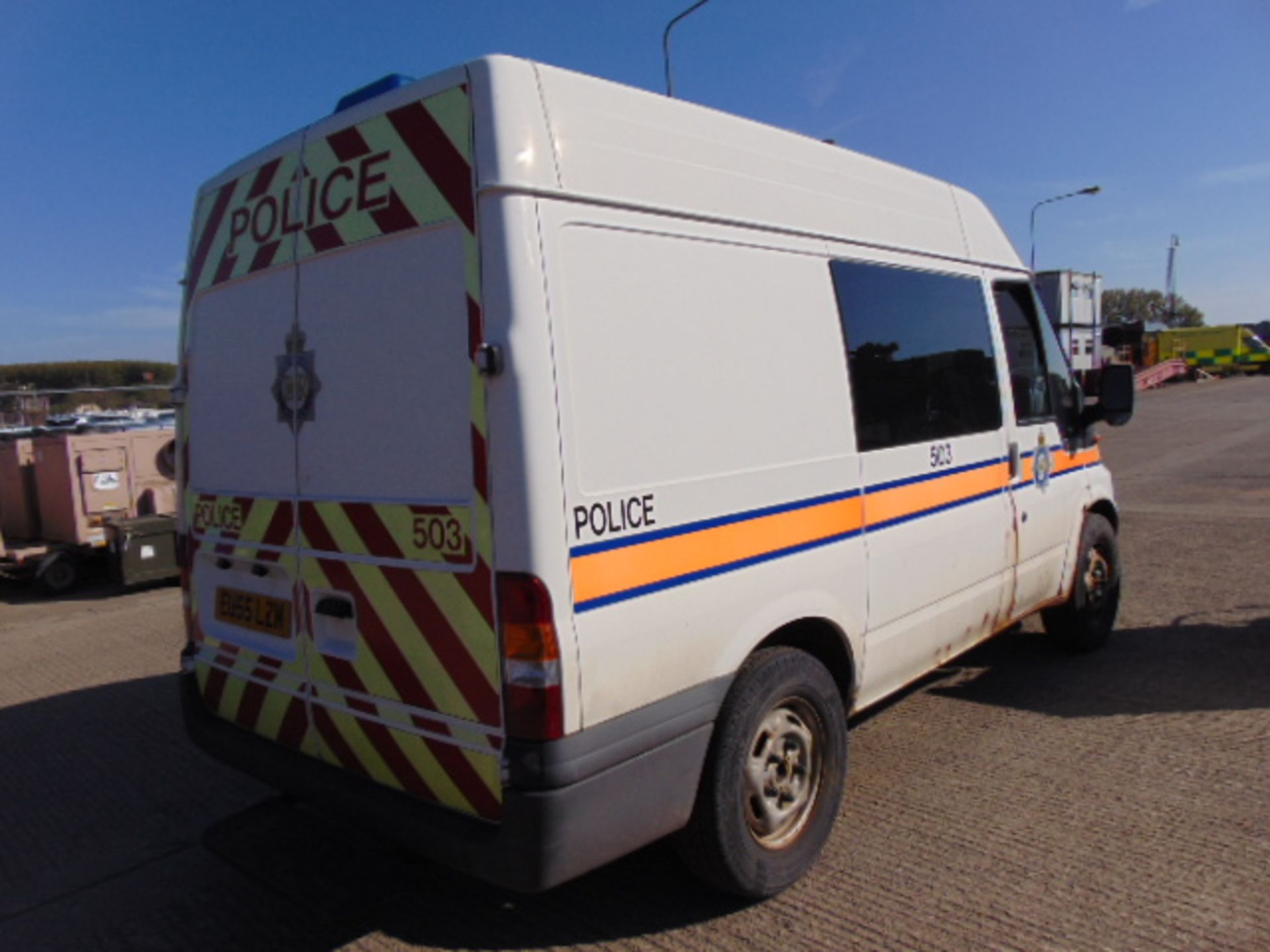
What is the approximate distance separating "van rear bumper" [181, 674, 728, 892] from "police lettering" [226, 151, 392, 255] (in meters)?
1.69

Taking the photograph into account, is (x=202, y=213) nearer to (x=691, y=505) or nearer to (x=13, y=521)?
(x=691, y=505)

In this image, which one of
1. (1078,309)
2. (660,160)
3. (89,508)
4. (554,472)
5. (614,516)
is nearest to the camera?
(554,472)

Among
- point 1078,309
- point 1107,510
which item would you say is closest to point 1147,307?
point 1078,309

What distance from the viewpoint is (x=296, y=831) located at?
3480 mm

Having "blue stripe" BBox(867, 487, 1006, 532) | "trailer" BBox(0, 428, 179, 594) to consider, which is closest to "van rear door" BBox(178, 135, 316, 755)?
"blue stripe" BBox(867, 487, 1006, 532)

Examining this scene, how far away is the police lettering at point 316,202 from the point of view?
281 centimetres

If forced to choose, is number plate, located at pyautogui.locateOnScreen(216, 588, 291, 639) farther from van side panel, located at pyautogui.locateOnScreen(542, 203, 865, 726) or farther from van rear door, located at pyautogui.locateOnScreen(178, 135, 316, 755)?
van side panel, located at pyautogui.locateOnScreen(542, 203, 865, 726)

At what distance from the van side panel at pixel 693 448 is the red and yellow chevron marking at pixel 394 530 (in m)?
0.34

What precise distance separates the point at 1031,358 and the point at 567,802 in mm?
3517

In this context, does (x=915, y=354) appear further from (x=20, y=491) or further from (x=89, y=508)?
(x=20, y=491)

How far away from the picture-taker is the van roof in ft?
8.21

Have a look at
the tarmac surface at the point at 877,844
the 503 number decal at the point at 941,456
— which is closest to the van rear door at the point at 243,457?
the tarmac surface at the point at 877,844

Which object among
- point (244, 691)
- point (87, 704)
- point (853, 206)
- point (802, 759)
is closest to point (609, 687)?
point (802, 759)

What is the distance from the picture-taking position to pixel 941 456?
3951 millimetres
